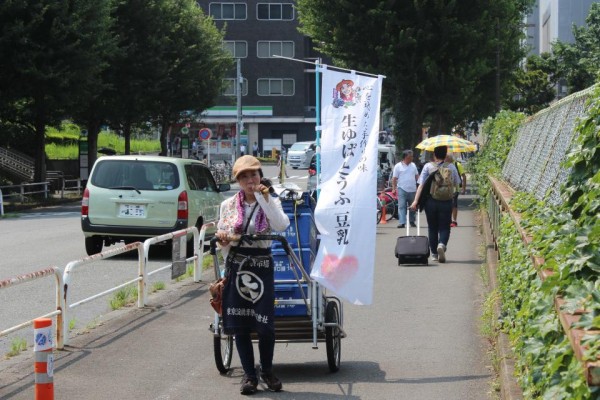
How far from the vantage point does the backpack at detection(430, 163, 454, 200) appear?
50.1 ft

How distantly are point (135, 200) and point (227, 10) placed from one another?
73.6 m

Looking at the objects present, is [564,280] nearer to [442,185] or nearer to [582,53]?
[442,185]

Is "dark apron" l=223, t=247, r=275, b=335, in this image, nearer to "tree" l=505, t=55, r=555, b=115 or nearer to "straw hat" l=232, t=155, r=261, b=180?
"straw hat" l=232, t=155, r=261, b=180

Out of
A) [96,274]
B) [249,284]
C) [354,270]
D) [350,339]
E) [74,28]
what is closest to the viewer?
[249,284]

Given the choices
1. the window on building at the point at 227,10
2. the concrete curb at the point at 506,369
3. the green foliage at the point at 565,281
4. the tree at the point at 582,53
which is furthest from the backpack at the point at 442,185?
the window on building at the point at 227,10

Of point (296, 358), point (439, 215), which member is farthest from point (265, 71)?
point (296, 358)

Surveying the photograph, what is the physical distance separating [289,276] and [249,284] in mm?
827

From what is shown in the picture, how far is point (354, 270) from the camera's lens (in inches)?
310

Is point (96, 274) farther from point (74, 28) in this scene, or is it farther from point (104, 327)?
point (74, 28)

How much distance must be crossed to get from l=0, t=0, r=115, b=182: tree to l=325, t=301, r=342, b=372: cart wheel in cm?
2797

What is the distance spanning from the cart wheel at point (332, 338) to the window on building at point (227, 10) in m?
→ 82.4

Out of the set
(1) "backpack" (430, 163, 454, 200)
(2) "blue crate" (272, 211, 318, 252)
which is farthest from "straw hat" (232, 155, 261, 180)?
(1) "backpack" (430, 163, 454, 200)

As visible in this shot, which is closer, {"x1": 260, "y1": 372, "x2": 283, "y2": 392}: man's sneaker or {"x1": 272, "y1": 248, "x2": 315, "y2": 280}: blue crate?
{"x1": 260, "y1": 372, "x2": 283, "y2": 392}: man's sneaker

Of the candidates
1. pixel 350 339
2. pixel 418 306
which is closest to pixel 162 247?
pixel 418 306
